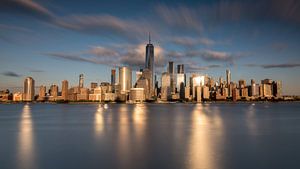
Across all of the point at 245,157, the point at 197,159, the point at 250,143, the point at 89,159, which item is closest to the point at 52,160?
the point at 89,159

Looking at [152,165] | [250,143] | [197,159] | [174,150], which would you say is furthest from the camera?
[250,143]

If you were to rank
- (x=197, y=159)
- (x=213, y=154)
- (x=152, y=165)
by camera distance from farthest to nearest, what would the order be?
(x=213, y=154), (x=197, y=159), (x=152, y=165)

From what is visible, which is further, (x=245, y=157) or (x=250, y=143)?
(x=250, y=143)

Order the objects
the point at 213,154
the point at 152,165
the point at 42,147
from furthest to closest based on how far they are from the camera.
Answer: the point at 42,147 → the point at 213,154 → the point at 152,165

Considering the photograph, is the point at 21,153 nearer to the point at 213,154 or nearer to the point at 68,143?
the point at 68,143

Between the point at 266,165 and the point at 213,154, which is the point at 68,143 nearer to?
the point at 213,154

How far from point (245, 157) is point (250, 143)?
973cm

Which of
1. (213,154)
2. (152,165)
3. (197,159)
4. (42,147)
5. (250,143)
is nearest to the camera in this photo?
(152,165)

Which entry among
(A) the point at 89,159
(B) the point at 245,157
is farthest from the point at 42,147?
(B) the point at 245,157

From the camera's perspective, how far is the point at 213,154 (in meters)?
27.4

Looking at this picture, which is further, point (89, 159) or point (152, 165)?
point (89, 159)

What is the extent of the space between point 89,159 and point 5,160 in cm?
776

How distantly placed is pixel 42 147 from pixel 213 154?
19.7 meters

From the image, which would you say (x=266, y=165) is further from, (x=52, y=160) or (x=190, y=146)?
(x=52, y=160)
